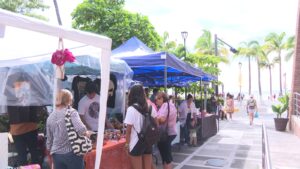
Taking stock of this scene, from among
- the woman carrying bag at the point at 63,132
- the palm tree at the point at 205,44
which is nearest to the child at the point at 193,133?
the woman carrying bag at the point at 63,132

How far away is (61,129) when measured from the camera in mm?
3369

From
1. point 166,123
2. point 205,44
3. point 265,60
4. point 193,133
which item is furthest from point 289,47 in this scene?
point 166,123

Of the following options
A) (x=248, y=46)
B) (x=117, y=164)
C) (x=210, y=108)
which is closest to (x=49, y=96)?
(x=117, y=164)

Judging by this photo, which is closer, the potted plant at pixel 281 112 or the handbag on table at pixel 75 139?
the handbag on table at pixel 75 139

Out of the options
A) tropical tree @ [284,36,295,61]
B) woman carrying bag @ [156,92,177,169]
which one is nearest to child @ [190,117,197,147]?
woman carrying bag @ [156,92,177,169]

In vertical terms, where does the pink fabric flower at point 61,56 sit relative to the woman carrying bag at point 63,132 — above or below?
above

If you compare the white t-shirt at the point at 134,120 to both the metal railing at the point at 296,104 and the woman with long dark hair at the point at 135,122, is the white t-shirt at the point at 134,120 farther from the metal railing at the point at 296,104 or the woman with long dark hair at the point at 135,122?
the metal railing at the point at 296,104

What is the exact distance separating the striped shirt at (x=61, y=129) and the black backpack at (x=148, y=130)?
1076mm

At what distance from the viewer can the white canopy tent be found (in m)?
2.89

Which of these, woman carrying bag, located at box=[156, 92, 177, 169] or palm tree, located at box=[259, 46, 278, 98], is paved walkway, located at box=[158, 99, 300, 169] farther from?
palm tree, located at box=[259, 46, 278, 98]

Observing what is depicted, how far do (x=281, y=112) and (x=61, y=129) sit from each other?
1176 centimetres

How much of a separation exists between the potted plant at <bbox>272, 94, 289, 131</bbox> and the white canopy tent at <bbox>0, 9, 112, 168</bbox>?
1017 centimetres

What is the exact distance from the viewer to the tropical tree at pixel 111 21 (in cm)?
1498

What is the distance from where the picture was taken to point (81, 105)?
5.12 metres
